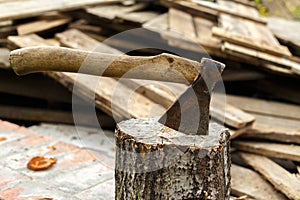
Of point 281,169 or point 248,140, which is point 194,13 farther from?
point 281,169

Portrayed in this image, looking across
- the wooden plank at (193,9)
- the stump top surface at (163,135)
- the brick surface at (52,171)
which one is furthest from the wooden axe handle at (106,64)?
the wooden plank at (193,9)

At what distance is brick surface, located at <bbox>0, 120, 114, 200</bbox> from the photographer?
3111 mm

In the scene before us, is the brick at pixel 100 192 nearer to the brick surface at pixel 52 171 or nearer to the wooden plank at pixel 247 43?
the brick surface at pixel 52 171

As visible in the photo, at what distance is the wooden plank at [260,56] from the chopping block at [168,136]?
71.3 inches

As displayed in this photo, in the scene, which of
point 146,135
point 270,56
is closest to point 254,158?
point 270,56

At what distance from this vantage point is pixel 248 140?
3.94 m

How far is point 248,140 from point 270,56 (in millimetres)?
866

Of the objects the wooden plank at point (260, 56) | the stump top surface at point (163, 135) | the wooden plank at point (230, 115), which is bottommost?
the wooden plank at point (230, 115)

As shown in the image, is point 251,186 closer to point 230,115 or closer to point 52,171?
point 230,115

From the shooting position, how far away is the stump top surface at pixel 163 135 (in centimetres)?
250

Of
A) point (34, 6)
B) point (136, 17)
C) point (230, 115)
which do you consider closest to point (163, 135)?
point (230, 115)

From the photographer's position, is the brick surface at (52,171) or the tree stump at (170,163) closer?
the tree stump at (170,163)

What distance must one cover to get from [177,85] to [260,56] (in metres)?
0.74

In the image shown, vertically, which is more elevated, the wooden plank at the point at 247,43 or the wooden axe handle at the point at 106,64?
the wooden axe handle at the point at 106,64
